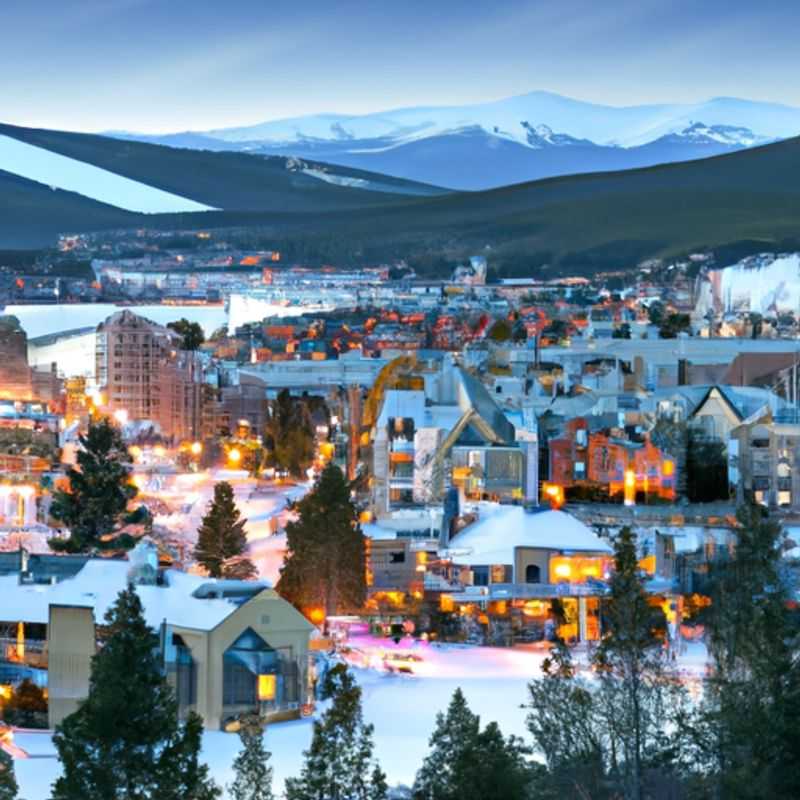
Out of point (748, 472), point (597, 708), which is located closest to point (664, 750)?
point (597, 708)

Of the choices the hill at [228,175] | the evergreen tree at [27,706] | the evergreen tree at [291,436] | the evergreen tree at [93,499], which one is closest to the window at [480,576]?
the evergreen tree at [93,499]

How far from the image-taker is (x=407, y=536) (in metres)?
13.8

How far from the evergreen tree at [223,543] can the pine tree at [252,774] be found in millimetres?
4277

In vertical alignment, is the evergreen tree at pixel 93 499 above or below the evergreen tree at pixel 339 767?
above

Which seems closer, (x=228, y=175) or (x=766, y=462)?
(x=766, y=462)

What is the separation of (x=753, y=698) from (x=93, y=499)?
6.22 metres

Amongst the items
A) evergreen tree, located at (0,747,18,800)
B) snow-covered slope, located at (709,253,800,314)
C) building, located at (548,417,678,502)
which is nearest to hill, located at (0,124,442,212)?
snow-covered slope, located at (709,253,800,314)

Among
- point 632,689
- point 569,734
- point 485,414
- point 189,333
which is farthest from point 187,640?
point 189,333

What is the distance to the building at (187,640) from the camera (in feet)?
34.0

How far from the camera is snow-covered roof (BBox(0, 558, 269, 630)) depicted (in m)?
10.6

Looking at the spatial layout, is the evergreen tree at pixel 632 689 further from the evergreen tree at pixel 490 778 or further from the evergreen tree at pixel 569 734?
the evergreen tree at pixel 490 778

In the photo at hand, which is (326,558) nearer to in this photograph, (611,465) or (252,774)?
(611,465)

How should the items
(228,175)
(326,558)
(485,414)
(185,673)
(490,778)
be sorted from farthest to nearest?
(228,175) < (485,414) < (326,558) < (185,673) < (490,778)

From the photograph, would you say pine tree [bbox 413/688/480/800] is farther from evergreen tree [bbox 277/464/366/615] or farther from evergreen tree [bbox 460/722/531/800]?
evergreen tree [bbox 277/464/366/615]
